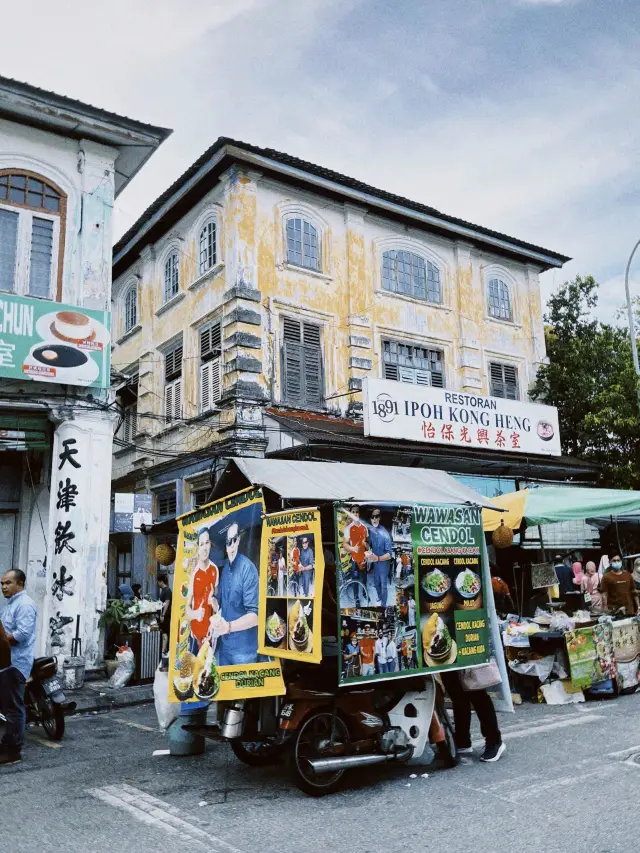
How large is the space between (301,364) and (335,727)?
11124 mm

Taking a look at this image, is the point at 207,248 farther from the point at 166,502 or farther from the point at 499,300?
the point at 499,300

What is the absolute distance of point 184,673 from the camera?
20.4ft

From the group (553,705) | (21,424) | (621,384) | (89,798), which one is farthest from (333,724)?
(621,384)

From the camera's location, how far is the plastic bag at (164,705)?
681 centimetres

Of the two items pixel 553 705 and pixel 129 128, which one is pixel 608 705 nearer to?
pixel 553 705

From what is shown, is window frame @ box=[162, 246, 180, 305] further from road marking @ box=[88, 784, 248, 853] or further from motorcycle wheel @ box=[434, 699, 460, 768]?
road marking @ box=[88, 784, 248, 853]

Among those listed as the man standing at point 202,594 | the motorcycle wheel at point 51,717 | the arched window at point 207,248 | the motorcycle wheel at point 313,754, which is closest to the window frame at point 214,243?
the arched window at point 207,248

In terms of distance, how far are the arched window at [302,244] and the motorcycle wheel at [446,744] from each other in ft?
39.1

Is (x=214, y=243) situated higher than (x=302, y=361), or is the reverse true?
(x=214, y=243)

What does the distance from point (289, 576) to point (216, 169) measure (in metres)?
12.5

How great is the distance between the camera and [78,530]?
1149 centimetres

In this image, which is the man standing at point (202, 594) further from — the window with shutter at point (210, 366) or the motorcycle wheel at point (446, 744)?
the window with shutter at point (210, 366)

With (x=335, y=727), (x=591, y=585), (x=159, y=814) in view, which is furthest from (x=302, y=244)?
(x=159, y=814)

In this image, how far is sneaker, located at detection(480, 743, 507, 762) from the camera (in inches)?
249
